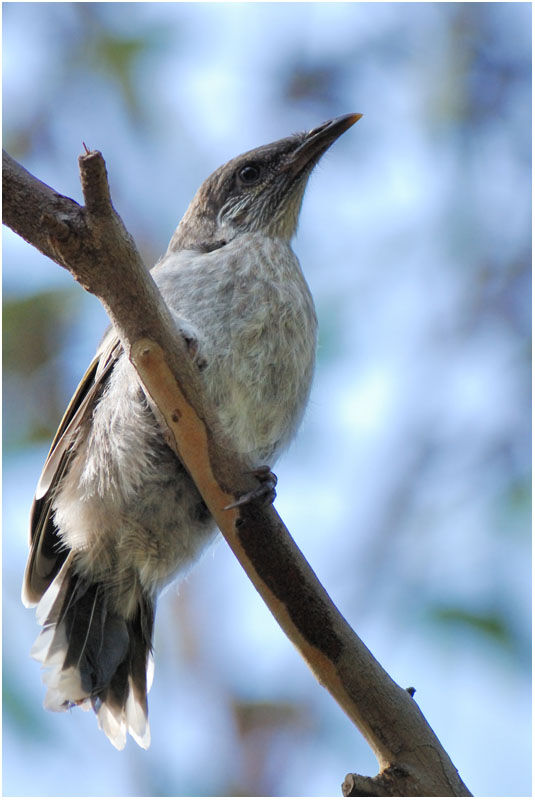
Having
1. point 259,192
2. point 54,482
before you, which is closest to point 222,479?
point 54,482

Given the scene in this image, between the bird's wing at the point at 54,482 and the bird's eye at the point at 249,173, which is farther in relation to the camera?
the bird's eye at the point at 249,173

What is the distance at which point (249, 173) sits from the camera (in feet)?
14.8

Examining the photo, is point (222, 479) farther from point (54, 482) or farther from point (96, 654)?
point (96, 654)

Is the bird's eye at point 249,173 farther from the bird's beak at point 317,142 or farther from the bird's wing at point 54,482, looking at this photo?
the bird's wing at point 54,482

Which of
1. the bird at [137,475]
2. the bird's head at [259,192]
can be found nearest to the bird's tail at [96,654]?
the bird at [137,475]

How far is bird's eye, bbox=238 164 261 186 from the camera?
4.46m

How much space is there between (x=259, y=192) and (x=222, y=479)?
2.11 m

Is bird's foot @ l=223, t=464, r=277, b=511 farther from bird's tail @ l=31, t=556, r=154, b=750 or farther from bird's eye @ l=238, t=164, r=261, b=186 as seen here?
bird's eye @ l=238, t=164, r=261, b=186

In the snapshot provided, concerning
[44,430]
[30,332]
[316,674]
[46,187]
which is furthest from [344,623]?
[30,332]

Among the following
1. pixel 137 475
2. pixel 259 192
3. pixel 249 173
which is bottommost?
pixel 137 475

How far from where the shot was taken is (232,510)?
2.62 meters

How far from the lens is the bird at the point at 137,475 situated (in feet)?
10.6

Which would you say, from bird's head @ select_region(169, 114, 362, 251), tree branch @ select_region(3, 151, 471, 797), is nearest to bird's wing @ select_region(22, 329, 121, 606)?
tree branch @ select_region(3, 151, 471, 797)

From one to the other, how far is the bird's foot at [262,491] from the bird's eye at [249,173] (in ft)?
7.26
